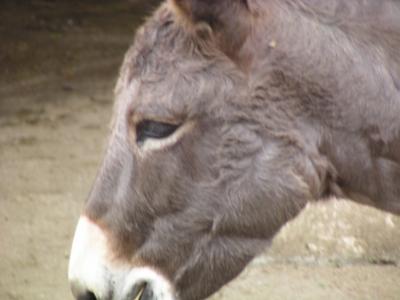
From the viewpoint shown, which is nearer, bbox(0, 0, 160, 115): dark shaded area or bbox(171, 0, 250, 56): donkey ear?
bbox(171, 0, 250, 56): donkey ear

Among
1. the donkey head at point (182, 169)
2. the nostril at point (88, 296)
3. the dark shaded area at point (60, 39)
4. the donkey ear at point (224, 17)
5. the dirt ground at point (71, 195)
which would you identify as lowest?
the dark shaded area at point (60, 39)

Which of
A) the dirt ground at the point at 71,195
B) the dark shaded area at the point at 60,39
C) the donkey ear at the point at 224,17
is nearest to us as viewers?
the donkey ear at the point at 224,17

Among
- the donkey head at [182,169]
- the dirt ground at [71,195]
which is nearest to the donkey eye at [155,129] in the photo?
the donkey head at [182,169]

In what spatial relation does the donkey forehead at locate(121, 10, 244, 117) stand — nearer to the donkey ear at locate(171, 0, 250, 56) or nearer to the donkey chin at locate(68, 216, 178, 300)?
the donkey ear at locate(171, 0, 250, 56)

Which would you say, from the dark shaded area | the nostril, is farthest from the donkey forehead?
the dark shaded area

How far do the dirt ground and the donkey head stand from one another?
345mm

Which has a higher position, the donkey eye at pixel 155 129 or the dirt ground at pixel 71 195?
the donkey eye at pixel 155 129

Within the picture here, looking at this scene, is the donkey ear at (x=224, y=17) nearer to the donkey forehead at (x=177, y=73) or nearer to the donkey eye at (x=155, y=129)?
the donkey forehead at (x=177, y=73)

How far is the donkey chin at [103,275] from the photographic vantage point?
195cm

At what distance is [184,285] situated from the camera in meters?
2.02

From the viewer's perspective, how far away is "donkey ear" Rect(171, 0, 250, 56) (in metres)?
1.92

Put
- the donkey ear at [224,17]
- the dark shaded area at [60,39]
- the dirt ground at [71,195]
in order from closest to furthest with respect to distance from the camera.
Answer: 1. the donkey ear at [224,17]
2. the dirt ground at [71,195]
3. the dark shaded area at [60,39]

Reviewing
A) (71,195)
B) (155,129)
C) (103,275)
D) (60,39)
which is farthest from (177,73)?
(60,39)

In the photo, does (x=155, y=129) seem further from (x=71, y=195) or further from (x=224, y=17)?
(x=71, y=195)
